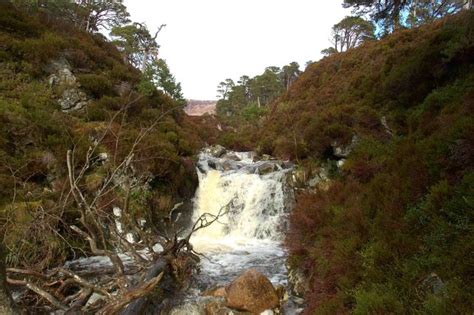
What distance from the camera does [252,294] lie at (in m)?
6.58

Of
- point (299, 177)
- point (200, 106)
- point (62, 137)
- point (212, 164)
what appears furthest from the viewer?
point (200, 106)

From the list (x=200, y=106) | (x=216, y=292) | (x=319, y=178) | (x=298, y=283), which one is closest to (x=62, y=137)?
(x=216, y=292)

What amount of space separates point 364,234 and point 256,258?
187 inches

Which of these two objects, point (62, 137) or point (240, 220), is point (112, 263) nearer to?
point (62, 137)

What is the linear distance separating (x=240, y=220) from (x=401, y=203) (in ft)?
28.0

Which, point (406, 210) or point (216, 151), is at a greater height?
point (216, 151)

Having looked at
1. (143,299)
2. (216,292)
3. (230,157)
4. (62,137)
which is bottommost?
(216,292)

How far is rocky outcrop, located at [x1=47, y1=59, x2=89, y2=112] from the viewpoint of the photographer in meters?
14.4

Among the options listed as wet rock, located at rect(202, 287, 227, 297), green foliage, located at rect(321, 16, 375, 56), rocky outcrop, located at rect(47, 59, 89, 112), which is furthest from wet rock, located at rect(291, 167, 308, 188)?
green foliage, located at rect(321, 16, 375, 56)

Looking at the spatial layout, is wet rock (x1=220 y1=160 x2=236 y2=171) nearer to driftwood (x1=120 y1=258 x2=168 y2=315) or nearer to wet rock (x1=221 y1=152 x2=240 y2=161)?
wet rock (x1=221 y1=152 x2=240 y2=161)

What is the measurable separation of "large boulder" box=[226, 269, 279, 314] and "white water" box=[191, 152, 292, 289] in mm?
1056

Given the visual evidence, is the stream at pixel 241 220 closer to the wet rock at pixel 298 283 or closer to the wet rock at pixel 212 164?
the wet rock at pixel 212 164

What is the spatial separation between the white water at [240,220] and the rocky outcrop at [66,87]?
21.4 feet

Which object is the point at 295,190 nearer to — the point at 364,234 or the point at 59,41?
the point at 364,234
